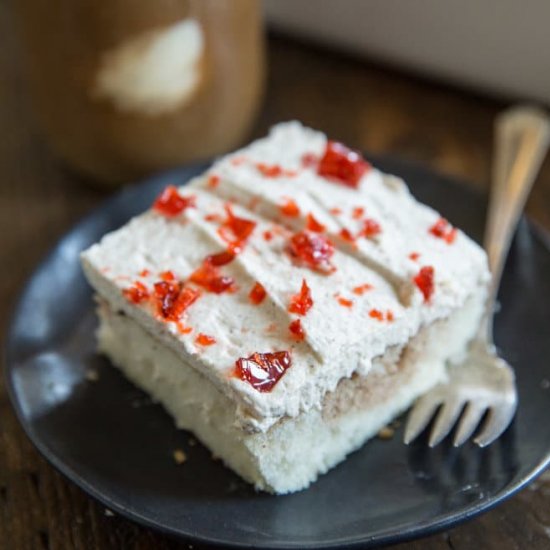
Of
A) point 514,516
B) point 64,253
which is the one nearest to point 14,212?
point 64,253

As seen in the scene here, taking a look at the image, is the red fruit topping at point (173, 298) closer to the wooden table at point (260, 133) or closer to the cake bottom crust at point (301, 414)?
the cake bottom crust at point (301, 414)

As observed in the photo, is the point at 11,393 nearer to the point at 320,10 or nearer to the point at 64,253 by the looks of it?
the point at 64,253

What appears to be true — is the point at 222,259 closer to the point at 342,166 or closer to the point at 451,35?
the point at 342,166

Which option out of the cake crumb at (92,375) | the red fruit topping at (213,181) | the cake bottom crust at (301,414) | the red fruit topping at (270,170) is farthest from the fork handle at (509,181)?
the cake crumb at (92,375)

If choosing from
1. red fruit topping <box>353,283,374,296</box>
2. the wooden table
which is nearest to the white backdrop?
the wooden table

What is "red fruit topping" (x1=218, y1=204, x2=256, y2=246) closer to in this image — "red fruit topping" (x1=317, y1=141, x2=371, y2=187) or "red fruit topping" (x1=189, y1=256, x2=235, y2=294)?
"red fruit topping" (x1=189, y1=256, x2=235, y2=294)

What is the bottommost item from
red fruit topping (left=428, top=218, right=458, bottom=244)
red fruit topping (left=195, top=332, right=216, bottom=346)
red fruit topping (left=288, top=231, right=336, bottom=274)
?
red fruit topping (left=195, top=332, right=216, bottom=346)
